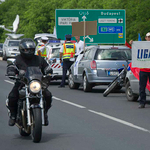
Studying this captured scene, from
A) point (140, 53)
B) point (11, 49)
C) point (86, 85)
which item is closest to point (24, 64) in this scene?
point (140, 53)

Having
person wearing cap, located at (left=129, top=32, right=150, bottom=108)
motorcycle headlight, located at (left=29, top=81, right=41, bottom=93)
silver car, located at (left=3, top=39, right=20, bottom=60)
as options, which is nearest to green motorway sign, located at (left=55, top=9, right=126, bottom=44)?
silver car, located at (left=3, top=39, right=20, bottom=60)

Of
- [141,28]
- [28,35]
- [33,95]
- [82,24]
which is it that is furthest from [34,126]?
[28,35]

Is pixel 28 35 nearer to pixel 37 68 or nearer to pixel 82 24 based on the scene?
pixel 82 24

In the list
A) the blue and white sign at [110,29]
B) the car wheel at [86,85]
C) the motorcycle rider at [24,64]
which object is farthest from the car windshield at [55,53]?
the blue and white sign at [110,29]

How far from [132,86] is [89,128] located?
5252 mm

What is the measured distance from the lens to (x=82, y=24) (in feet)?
82.7

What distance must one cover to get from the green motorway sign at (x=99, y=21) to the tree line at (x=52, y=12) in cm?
384

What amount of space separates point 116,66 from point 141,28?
28.9 meters

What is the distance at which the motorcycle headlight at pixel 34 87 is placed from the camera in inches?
317

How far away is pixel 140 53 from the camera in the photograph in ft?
47.6

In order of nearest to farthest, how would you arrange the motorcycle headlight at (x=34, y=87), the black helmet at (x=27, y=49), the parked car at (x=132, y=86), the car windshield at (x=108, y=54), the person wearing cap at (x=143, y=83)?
the motorcycle headlight at (x=34, y=87), the black helmet at (x=27, y=49), the person wearing cap at (x=143, y=83), the parked car at (x=132, y=86), the car windshield at (x=108, y=54)

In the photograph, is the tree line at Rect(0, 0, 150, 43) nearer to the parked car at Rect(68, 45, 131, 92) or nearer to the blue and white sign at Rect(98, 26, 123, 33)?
the blue and white sign at Rect(98, 26, 123, 33)

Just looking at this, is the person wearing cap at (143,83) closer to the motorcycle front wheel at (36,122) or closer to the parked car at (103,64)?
the parked car at (103,64)

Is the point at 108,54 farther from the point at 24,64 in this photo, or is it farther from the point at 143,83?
the point at 24,64
